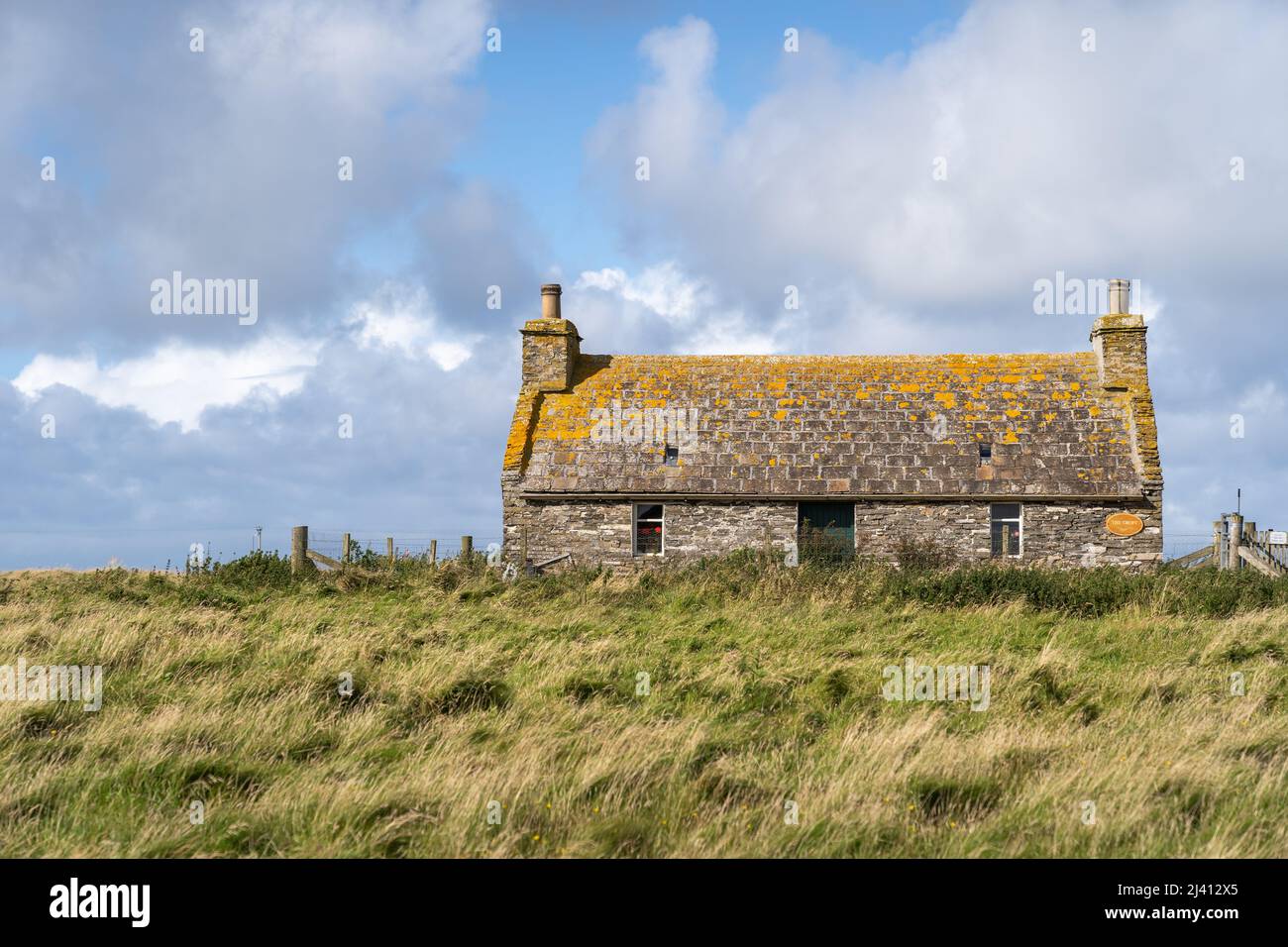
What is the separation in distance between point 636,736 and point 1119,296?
2282cm

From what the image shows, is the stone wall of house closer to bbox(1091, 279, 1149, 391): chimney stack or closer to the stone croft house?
the stone croft house

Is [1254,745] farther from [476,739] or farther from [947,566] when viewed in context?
[947,566]

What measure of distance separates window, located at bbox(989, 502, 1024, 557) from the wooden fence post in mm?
14781

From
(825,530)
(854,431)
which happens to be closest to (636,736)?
(825,530)

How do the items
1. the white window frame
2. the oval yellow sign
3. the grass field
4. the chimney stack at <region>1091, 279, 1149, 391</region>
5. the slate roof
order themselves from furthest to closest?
1. the chimney stack at <region>1091, 279, 1149, 391</region>
2. the white window frame
3. the slate roof
4. the oval yellow sign
5. the grass field

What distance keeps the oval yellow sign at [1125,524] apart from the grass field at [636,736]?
7632mm

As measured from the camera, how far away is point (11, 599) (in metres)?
16.3

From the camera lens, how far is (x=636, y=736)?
7891mm

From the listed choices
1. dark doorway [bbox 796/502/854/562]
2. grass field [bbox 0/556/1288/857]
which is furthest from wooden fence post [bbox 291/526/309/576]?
dark doorway [bbox 796/502/854/562]

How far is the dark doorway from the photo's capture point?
23.1m

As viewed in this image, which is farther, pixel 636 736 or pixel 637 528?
pixel 637 528

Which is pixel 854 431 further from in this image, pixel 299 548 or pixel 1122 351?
pixel 299 548
